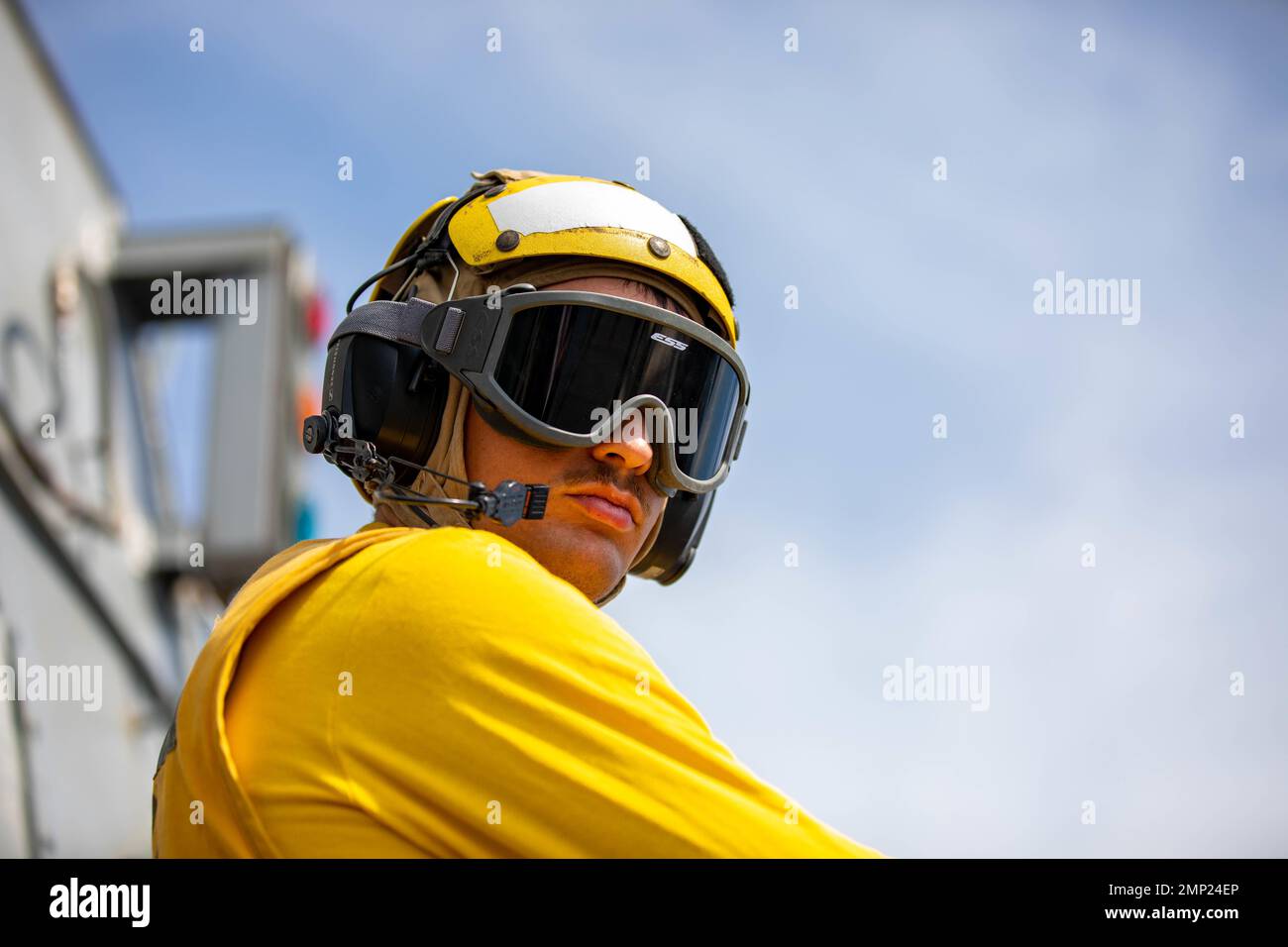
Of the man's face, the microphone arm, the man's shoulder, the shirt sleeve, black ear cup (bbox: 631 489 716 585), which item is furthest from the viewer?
black ear cup (bbox: 631 489 716 585)

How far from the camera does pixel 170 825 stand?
1816 millimetres

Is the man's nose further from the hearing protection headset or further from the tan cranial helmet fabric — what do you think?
the tan cranial helmet fabric

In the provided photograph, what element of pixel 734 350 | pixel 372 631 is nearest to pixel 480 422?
pixel 734 350

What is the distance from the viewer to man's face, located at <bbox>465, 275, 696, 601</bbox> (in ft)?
7.07

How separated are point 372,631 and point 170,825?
20.5 inches

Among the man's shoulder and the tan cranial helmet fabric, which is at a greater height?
the tan cranial helmet fabric

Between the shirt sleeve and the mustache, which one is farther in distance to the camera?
the mustache

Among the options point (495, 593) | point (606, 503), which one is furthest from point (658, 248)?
point (495, 593)

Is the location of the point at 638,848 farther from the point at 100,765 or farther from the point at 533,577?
the point at 100,765

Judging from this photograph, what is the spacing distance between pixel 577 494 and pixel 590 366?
24cm

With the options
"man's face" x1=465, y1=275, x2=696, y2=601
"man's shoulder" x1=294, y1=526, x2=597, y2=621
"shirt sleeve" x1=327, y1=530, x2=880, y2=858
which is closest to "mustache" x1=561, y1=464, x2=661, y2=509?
"man's face" x1=465, y1=275, x2=696, y2=601

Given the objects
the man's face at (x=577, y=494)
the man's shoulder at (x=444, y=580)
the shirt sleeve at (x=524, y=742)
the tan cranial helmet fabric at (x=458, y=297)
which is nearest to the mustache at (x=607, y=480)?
the man's face at (x=577, y=494)

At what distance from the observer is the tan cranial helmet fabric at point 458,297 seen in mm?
2242

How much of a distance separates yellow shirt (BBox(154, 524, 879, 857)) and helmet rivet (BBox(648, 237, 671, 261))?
831 mm
